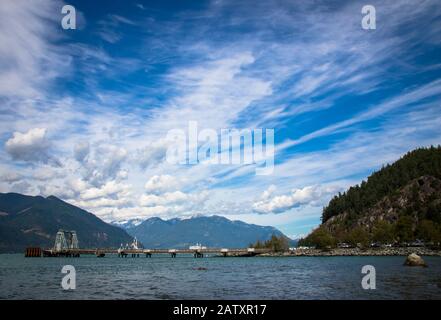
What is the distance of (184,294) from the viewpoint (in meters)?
56.3
